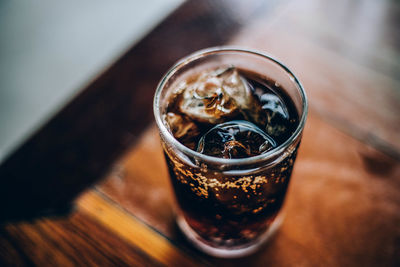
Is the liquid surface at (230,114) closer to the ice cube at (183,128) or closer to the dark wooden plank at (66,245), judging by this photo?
the ice cube at (183,128)

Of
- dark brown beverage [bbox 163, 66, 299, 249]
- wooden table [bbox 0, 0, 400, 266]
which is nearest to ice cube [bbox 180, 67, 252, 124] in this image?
dark brown beverage [bbox 163, 66, 299, 249]

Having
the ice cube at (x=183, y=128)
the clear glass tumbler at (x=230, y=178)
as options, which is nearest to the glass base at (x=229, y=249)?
the clear glass tumbler at (x=230, y=178)

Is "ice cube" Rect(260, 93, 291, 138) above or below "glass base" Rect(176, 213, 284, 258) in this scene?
above

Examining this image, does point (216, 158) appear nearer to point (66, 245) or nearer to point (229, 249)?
point (229, 249)

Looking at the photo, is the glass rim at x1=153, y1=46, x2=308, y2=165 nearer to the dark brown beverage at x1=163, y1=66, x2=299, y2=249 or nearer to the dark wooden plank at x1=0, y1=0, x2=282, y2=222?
the dark brown beverage at x1=163, y1=66, x2=299, y2=249

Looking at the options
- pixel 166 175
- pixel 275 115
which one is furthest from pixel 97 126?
pixel 275 115

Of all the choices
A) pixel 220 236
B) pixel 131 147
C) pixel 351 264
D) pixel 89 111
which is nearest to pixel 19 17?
pixel 89 111

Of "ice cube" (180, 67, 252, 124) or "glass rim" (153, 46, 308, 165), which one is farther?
"ice cube" (180, 67, 252, 124)
